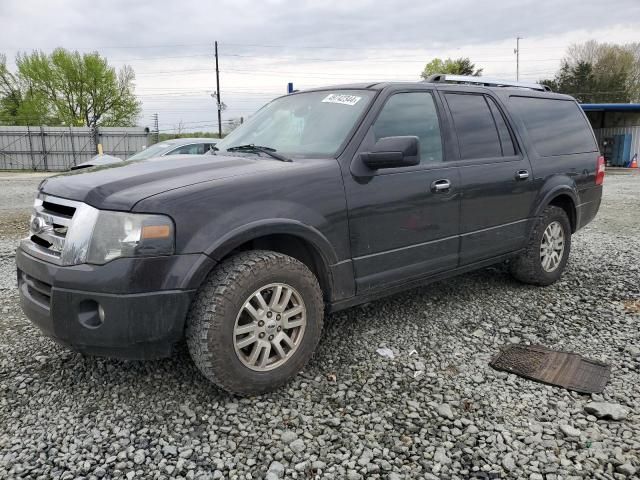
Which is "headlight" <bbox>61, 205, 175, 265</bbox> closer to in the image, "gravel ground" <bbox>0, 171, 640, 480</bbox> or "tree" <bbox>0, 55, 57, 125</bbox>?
"gravel ground" <bbox>0, 171, 640, 480</bbox>

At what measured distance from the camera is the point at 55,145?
31.3 meters

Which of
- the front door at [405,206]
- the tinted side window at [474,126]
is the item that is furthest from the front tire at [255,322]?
the tinted side window at [474,126]

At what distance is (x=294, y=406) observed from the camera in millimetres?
2910

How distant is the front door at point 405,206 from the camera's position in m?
3.36

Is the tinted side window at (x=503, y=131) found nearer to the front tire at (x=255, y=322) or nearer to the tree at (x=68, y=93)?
the front tire at (x=255, y=322)

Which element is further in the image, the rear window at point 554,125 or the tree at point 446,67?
the tree at point 446,67

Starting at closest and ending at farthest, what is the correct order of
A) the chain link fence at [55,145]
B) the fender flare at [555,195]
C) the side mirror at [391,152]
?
the side mirror at [391,152], the fender flare at [555,195], the chain link fence at [55,145]

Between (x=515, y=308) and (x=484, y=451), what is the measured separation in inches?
88.3

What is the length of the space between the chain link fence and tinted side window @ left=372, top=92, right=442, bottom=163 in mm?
29839

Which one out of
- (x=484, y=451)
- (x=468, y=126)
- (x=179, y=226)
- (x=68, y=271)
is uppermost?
(x=468, y=126)

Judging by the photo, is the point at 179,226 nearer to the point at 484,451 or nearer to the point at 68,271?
the point at 68,271

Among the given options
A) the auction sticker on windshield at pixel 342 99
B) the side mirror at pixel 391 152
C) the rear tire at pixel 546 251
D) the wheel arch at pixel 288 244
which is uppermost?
the auction sticker on windshield at pixel 342 99

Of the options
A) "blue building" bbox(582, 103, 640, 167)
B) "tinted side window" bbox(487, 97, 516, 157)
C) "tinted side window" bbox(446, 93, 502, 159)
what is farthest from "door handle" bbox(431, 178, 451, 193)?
"blue building" bbox(582, 103, 640, 167)

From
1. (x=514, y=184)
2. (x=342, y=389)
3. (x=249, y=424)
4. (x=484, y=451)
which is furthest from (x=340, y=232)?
(x=514, y=184)
